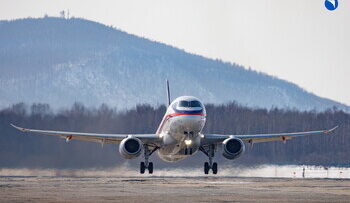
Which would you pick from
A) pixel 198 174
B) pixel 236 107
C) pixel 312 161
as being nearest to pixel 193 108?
pixel 198 174

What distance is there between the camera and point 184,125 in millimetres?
54250

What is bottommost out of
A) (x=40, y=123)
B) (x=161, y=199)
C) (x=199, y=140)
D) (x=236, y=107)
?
(x=161, y=199)

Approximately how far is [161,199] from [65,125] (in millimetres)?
38999

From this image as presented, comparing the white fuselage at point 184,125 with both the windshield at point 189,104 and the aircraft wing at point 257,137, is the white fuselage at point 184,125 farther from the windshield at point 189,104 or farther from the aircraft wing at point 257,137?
the aircraft wing at point 257,137

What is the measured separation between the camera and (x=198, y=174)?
75062 mm

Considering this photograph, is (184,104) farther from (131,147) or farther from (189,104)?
(131,147)

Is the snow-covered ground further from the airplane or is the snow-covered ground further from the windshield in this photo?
the windshield

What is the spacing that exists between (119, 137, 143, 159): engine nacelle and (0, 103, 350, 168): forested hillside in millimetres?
17799

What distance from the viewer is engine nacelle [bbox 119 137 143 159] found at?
2258 inches

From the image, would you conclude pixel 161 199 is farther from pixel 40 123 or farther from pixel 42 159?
pixel 40 123

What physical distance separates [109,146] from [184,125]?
24.8 m

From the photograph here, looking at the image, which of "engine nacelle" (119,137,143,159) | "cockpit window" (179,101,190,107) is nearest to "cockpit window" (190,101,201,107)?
"cockpit window" (179,101,190,107)

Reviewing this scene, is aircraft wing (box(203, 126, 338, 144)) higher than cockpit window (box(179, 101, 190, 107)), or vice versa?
cockpit window (box(179, 101, 190, 107))

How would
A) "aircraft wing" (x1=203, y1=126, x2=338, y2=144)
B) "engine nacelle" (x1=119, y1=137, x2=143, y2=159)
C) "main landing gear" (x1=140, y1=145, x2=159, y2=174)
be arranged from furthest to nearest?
"main landing gear" (x1=140, y1=145, x2=159, y2=174) → "aircraft wing" (x1=203, y1=126, x2=338, y2=144) → "engine nacelle" (x1=119, y1=137, x2=143, y2=159)
